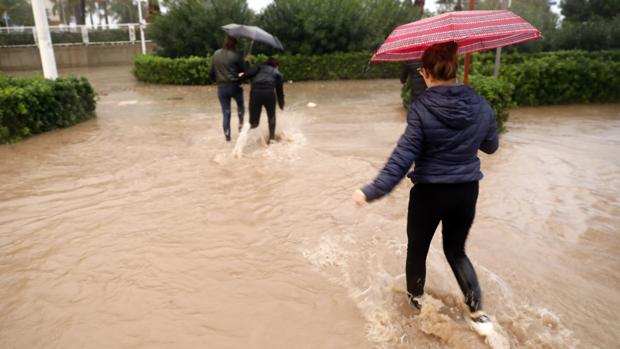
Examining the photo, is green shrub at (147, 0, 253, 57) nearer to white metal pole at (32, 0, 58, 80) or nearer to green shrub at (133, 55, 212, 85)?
green shrub at (133, 55, 212, 85)

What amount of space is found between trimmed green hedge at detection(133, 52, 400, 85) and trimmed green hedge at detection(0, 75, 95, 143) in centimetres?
675

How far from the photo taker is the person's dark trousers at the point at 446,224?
8.91 ft

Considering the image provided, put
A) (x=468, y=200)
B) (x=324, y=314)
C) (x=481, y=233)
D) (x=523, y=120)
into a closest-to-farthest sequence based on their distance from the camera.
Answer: (x=468, y=200)
(x=324, y=314)
(x=481, y=233)
(x=523, y=120)

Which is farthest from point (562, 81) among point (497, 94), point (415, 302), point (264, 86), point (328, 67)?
point (415, 302)

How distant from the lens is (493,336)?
2936mm

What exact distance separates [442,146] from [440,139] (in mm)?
48

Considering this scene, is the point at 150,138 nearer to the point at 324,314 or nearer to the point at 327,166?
the point at 327,166

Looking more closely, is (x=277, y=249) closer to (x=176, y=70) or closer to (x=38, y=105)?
(x=38, y=105)

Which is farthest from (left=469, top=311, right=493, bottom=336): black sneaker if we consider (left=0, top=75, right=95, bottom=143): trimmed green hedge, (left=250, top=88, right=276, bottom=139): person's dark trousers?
(left=0, top=75, right=95, bottom=143): trimmed green hedge

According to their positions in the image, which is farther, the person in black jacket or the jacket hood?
the person in black jacket

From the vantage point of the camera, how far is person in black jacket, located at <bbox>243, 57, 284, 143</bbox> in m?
7.31

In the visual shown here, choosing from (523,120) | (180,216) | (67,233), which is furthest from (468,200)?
(523,120)

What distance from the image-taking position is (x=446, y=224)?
2891mm

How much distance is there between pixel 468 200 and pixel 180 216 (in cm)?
345
